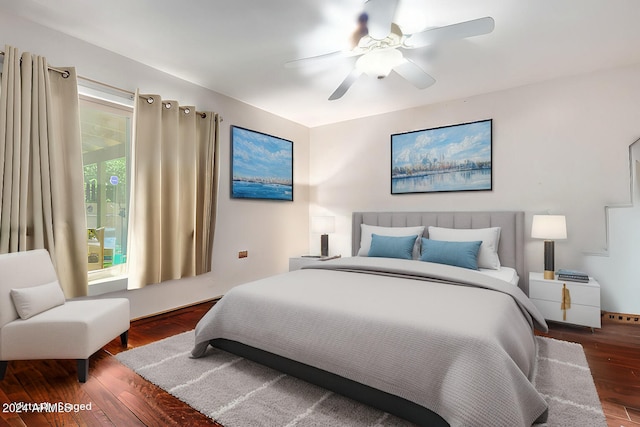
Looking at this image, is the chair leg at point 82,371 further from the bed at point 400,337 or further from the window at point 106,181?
the window at point 106,181

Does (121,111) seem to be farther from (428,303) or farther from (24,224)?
(428,303)

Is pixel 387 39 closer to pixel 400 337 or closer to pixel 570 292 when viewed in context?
pixel 400 337

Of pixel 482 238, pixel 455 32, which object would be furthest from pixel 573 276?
pixel 455 32

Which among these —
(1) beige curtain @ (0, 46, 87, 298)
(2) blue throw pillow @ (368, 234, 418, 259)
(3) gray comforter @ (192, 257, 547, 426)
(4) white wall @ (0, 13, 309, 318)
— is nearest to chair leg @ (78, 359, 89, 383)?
(3) gray comforter @ (192, 257, 547, 426)

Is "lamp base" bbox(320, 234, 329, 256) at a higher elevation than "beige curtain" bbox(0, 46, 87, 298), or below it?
below

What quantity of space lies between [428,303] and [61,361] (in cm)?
248

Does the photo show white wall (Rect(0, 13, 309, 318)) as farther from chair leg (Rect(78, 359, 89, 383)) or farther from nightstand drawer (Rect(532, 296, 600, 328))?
nightstand drawer (Rect(532, 296, 600, 328))

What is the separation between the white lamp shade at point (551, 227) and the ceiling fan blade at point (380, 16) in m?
2.34

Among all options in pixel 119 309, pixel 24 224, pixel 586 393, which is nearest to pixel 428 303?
pixel 586 393

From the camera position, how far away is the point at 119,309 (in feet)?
7.54

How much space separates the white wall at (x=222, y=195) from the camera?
252cm

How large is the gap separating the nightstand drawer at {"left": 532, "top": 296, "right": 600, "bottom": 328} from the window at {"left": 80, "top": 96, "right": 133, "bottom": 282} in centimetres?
400

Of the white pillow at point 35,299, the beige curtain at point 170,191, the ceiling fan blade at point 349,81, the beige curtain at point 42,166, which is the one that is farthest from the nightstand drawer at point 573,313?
the beige curtain at point 42,166

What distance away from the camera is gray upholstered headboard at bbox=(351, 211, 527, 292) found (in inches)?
132
